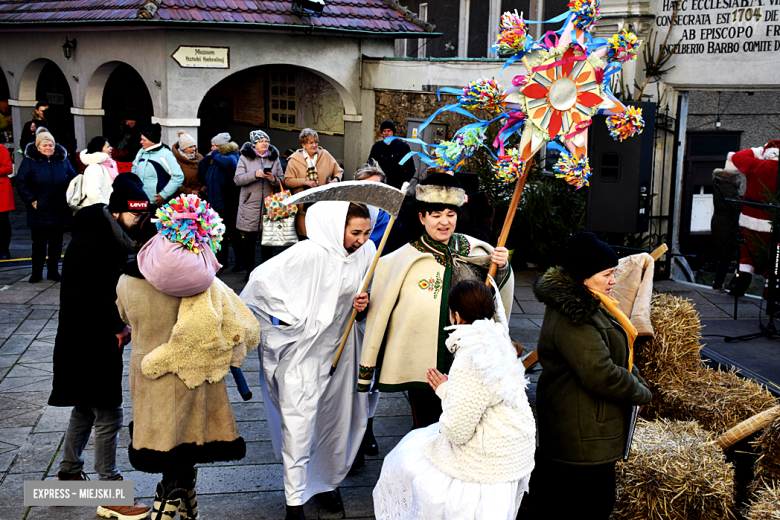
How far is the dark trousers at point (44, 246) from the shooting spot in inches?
366

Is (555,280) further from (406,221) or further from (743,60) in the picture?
(743,60)

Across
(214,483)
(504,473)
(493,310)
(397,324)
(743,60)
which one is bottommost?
(214,483)

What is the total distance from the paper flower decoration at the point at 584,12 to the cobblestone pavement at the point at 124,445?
2.88 m

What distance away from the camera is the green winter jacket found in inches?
138

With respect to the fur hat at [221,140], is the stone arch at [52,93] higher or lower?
higher

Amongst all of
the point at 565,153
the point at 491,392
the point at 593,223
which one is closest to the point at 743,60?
the point at 593,223

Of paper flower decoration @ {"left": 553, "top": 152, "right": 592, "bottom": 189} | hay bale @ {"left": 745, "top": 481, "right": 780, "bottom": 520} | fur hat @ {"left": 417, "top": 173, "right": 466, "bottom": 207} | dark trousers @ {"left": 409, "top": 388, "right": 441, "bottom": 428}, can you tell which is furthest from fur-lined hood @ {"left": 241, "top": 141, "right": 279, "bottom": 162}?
hay bale @ {"left": 745, "top": 481, "right": 780, "bottom": 520}

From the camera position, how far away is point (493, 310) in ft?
10.8

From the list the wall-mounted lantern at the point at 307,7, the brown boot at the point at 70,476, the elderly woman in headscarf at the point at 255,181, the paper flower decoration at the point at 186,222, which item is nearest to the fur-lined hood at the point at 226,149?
the elderly woman in headscarf at the point at 255,181

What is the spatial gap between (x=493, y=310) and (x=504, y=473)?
2.18 ft

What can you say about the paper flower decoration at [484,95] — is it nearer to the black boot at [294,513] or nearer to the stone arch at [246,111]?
the black boot at [294,513]

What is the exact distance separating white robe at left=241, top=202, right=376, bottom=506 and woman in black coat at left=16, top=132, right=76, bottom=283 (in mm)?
5893

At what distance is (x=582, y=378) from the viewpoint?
352cm

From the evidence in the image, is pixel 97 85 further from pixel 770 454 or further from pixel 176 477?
pixel 770 454
